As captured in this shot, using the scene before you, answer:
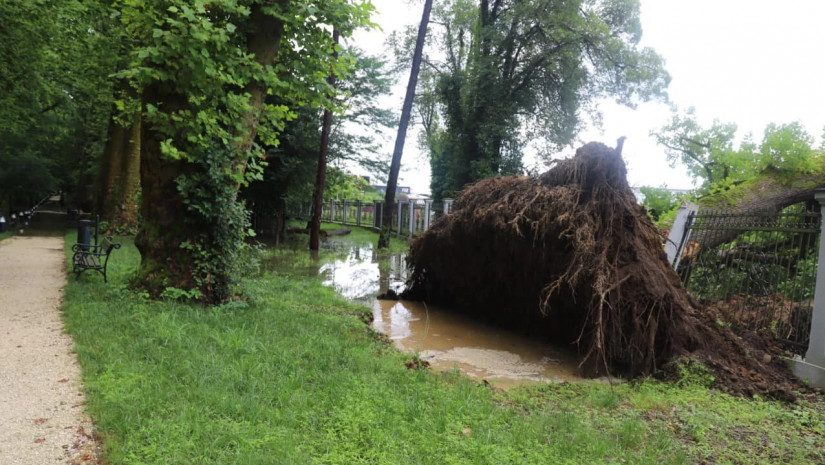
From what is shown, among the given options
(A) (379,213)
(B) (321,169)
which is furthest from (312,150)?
(A) (379,213)

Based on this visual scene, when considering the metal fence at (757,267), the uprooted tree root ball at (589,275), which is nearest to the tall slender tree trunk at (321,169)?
the uprooted tree root ball at (589,275)

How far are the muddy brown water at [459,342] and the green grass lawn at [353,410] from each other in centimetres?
76

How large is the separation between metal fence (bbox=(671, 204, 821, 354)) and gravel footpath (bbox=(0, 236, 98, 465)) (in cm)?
757

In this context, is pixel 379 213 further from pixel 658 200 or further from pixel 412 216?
pixel 658 200

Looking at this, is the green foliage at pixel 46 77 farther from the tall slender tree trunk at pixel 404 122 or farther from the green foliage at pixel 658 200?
the green foliage at pixel 658 200

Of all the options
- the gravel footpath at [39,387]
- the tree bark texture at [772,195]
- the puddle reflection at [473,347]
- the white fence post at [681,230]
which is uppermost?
the tree bark texture at [772,195]

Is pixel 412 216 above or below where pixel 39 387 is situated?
above

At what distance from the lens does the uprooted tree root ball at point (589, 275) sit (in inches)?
243

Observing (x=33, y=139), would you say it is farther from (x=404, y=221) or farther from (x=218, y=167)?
(x=218, y=167)

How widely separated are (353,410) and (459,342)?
13.2 feet

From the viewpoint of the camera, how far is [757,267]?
7.16 metres

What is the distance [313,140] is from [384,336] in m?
13.5

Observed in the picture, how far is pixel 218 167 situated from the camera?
7258 millimetres

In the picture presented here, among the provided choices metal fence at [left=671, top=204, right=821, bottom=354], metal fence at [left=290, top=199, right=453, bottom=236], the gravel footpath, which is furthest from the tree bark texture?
the gravel footpath
